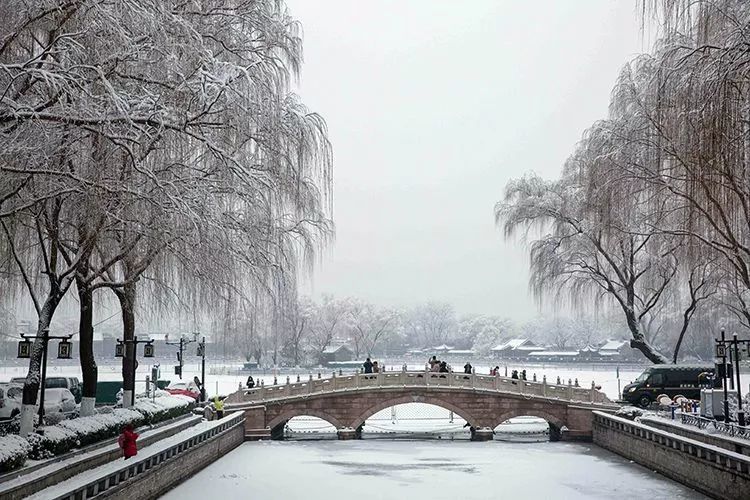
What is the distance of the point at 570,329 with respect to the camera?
455ft

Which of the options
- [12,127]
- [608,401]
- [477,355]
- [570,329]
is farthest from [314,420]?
[570,329]

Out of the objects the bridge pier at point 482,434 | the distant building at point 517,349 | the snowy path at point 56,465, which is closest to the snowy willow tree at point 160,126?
the snowy path at point 56,465

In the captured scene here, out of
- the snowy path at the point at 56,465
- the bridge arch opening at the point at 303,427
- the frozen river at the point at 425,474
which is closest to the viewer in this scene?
the snowy path at the point at 56,465

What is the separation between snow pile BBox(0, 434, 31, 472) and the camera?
13.9 m

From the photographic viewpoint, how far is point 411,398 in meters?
38.9

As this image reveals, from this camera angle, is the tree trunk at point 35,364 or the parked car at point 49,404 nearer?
the tree trunk at point 35,364

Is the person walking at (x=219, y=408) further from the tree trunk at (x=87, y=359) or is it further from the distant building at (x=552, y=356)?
the distant building at (x=552, y=356)

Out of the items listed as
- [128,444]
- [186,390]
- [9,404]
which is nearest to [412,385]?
[186,390]

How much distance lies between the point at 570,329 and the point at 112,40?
133322mm

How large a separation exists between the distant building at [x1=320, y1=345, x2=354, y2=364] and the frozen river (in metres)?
58.1

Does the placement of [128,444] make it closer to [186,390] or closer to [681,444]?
[681,444]

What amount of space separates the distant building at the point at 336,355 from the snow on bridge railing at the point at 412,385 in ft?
179

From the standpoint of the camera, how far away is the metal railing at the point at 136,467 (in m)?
14.5

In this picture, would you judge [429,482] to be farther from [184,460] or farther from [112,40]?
[112,40]
